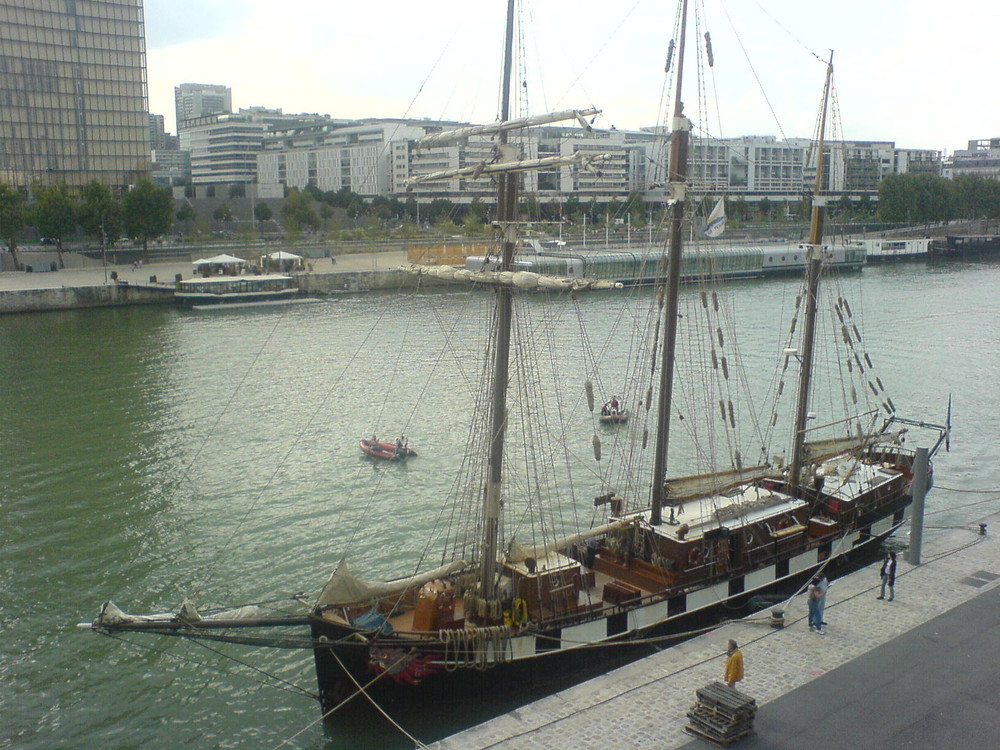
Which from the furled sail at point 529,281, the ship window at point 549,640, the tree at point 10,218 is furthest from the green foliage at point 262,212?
the ship window at point 549,640

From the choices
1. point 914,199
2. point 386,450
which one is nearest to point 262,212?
point 914,199

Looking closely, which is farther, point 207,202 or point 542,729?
point 207,202

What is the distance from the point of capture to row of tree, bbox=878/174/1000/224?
4968 inches

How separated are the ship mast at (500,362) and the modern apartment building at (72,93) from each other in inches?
3602

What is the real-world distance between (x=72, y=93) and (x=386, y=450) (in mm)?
89753

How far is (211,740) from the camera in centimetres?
1274

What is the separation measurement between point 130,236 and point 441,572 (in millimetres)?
69428

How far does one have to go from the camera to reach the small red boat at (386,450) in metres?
24.8

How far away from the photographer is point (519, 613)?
1359 centimetres

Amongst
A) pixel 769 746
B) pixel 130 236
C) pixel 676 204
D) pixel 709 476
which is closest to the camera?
pixel 769 746

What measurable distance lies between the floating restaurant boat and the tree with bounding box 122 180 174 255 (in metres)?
14.5

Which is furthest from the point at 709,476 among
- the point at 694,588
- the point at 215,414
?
the point at 215,414

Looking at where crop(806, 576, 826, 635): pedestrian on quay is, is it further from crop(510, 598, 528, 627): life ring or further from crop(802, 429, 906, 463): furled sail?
crop(802, 429, 906, 463): furled sail

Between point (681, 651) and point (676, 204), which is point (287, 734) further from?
point (676, 204)
